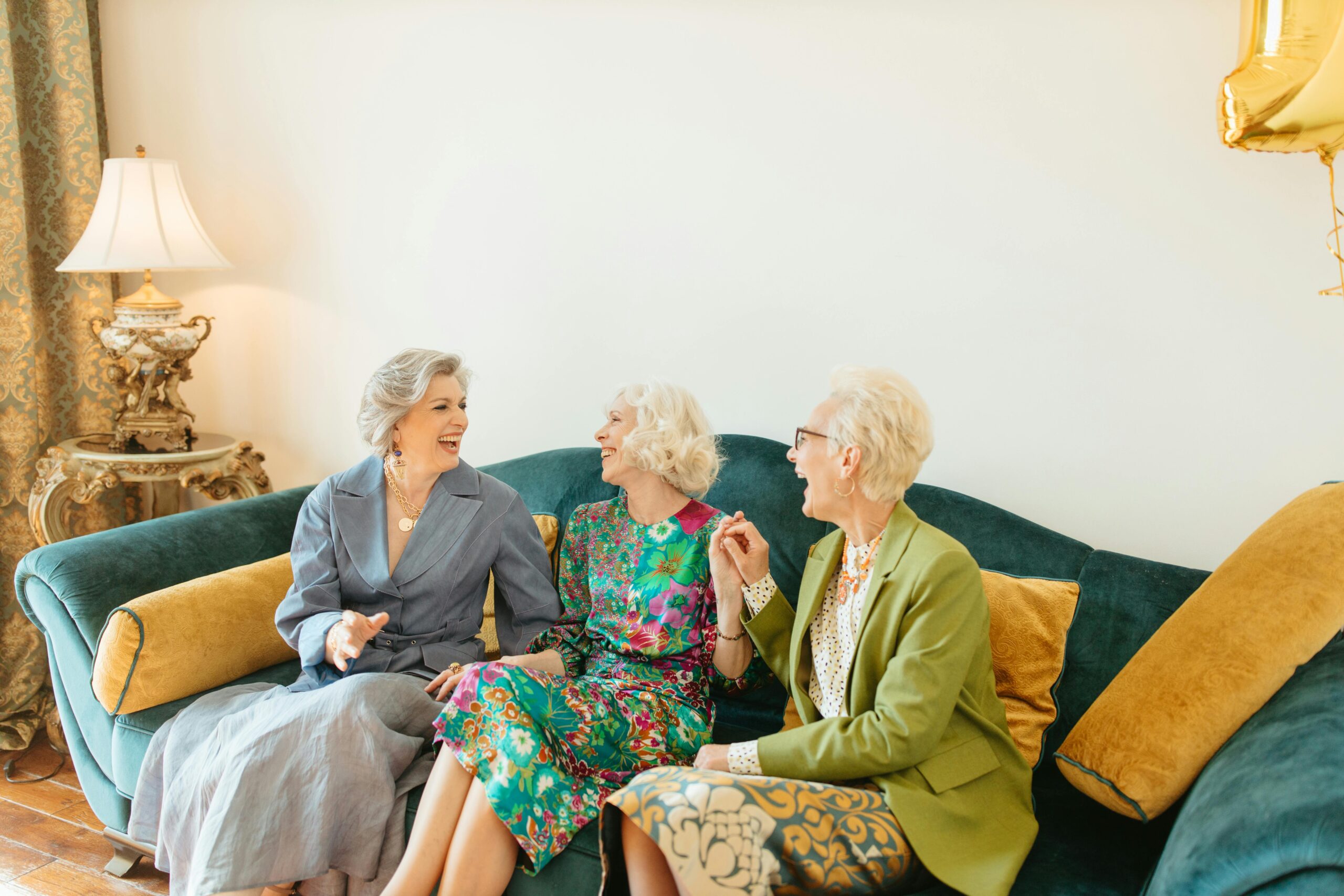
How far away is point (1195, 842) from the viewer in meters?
1.33

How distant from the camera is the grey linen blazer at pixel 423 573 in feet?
6.87

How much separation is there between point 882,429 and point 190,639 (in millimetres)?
1516

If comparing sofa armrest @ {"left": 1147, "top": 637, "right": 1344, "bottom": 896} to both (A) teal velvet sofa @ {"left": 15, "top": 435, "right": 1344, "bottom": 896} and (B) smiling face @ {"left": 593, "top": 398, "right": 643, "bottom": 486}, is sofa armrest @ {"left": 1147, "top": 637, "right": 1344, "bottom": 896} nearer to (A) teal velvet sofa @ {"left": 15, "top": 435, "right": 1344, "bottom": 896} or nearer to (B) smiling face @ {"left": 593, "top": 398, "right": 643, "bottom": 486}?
(A) teal velvet sofa @ {"left": 15, "top": 435, "right": 1344, "bottom": 896}

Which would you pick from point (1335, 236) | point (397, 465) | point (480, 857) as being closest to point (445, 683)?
point (480, 857)

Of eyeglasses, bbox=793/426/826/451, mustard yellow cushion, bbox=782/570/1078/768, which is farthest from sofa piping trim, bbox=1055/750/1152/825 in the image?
eyeglasses, bbox=793/426/826/451

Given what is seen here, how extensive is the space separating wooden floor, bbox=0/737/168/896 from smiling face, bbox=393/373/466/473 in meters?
1.12

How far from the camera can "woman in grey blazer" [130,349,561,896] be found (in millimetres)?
1742

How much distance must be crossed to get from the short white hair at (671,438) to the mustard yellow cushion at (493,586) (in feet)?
1.38

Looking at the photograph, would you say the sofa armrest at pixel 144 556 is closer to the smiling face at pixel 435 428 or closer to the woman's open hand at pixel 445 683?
the smiling face at pixel 435 428

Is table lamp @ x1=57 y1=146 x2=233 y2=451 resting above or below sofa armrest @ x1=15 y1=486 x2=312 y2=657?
above

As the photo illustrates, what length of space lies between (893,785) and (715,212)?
150 centimetres

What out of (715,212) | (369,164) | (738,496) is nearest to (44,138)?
(369,164)

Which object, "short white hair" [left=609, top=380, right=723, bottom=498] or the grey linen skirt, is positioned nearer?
the grey linen skirt

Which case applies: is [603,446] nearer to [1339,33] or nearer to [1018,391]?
[1018,391]
